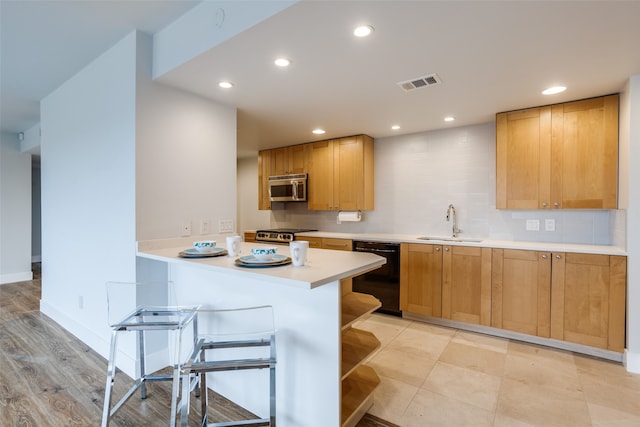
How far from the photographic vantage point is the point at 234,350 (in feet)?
6.36

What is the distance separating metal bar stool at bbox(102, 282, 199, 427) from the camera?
1.68 meters

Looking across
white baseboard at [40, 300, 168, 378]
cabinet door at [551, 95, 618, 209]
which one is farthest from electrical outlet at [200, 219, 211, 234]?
cabinet door at [551, 95, 618, 209]

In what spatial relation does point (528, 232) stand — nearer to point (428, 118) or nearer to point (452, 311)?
point (452, 311)

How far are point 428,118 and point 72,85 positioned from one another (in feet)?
11.8

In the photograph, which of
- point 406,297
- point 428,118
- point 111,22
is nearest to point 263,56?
point 111,22

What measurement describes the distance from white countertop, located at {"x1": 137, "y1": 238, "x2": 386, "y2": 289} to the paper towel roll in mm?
2199

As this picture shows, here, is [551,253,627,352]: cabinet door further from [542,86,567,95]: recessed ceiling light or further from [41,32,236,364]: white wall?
[41,32,236,364]: white wall

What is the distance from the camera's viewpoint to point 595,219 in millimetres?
2936

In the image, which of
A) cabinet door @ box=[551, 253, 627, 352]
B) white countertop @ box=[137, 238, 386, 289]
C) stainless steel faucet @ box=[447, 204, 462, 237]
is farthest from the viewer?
stainless steel faucet @ box=[447, 204, 462, 237]

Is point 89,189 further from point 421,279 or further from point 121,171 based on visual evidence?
point 421,279

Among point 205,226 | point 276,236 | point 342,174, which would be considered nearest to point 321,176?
point 342,174

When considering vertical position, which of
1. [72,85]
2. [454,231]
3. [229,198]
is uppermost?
[72,85]

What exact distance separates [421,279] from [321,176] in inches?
76.8

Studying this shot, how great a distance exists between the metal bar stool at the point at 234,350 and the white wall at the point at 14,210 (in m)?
5.28
